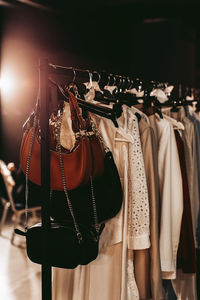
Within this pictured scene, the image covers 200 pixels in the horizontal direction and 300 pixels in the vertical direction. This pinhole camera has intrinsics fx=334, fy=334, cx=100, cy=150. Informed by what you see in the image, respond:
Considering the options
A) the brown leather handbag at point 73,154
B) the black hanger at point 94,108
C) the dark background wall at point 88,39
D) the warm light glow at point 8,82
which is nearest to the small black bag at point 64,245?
the brown leather handbag at point 73,154

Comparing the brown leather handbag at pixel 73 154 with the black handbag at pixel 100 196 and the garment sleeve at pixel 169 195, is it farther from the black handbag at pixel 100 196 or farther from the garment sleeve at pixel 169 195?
the garment sleeve at pixel 169 195

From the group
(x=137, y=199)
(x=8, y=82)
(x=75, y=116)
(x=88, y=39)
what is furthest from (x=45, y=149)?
(x=8, y=82)

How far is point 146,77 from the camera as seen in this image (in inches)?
65.0

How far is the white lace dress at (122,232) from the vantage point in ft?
4.60

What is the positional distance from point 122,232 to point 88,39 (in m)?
3.22

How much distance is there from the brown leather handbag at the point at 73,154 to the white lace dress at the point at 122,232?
199 mm

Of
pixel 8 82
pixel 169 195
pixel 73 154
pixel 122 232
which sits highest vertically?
pixel 8 82

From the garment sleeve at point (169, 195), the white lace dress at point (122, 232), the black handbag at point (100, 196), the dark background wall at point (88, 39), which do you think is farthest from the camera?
the dark background wall at point (88, 39)

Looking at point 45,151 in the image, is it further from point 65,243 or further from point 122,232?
point 122,232

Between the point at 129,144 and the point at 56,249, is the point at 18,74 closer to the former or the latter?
the point at 129,144

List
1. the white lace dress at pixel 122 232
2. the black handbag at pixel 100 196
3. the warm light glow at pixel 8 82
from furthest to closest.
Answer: the warm light glow at pixel 8 82 < the white lace dress at pixel 122 232 < the black handbag at pixel 100 196

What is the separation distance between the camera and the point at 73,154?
112 cm

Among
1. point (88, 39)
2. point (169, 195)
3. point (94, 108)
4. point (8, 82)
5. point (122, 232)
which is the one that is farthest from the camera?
point (8, 82)

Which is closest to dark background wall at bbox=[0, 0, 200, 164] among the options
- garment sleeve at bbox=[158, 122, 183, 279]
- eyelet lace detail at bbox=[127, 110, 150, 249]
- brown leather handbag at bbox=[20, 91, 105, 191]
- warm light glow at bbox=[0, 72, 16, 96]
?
warm light glow at bbox=[0, 72, 16, 96]
